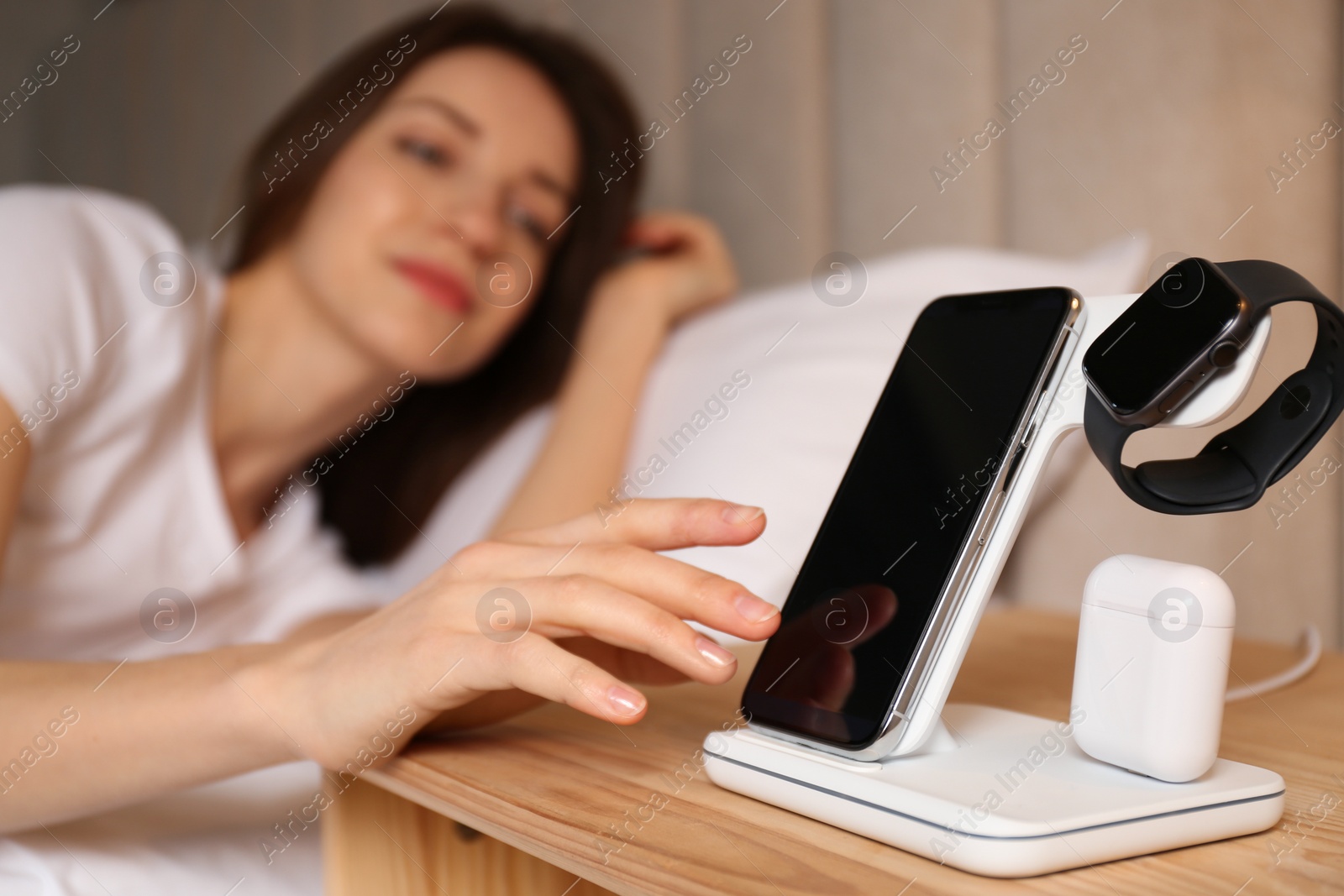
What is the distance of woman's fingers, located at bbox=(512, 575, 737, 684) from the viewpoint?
43cm

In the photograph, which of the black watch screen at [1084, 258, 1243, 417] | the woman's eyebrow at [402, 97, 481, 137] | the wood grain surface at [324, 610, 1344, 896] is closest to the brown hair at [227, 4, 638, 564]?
the woman's eyebrow at [402, 97, 481, 137]

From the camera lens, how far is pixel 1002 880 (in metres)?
0.33

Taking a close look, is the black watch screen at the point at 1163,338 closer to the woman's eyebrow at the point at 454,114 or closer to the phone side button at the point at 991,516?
the phone side button at the point at 991,516

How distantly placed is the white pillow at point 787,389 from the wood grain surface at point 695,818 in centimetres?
13

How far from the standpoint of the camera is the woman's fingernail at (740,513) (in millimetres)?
445

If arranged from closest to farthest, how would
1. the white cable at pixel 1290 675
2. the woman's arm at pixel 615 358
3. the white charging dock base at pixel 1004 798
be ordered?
the white charging dock base at pixel 1004 798 < the white cable at pixel 1290 675 < the woman's arm at pixel 615 358

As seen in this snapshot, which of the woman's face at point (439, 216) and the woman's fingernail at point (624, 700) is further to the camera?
the woman's face at point (439, 216)

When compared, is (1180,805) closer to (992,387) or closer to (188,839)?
(992,387)

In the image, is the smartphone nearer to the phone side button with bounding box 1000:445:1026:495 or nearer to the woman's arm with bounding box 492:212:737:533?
the phone side button with bounding box 1000:445:1026:495

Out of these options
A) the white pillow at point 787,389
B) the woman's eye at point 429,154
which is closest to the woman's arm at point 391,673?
the white pillow at point 787,389

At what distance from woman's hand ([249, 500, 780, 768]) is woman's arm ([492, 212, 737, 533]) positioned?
43 cm

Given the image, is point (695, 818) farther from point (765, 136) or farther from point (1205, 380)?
point (765, 136)

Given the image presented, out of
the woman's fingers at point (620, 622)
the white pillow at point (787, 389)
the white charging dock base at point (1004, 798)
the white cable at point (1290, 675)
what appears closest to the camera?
the white charging dock base at point (1004, 798)

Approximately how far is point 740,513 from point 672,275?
0.71m
